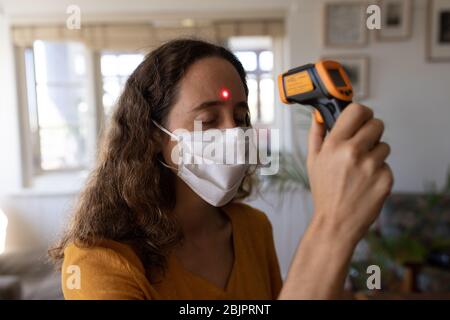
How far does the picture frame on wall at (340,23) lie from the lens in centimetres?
217

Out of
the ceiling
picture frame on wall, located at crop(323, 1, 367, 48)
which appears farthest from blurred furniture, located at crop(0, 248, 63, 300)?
picture frame on wall, located at crop(323, 1, 367, 48)

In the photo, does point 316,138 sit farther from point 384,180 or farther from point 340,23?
point 340,23

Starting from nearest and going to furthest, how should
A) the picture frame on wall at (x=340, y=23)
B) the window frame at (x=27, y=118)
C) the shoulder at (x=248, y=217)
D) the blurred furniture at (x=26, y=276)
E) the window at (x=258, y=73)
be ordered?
the shoulder at (x=248, y=217), the window at (x=258, y=73), the blurred furniture at (x=26, y=276), the picture frame on wall at (x=340, y=23), the window frame at (x=27, y=118)

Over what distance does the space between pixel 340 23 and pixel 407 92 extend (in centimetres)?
59

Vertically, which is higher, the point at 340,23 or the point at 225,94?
the point at 340,23

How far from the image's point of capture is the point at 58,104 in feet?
8.70

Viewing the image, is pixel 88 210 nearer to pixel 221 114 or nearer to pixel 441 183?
pixel 221 114

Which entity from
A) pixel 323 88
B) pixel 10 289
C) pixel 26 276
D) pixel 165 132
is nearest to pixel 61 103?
pixel 26 276

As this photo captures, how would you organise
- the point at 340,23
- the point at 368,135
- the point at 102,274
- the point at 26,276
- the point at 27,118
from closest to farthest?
the point at 368,135, the point at 102,274, the point at 26,276, the point at 340,23, the point at 27,118

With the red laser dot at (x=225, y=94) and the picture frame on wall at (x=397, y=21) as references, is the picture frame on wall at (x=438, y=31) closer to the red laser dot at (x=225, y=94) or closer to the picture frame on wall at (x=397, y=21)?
the picture frame on wall at (x=397, y=21)

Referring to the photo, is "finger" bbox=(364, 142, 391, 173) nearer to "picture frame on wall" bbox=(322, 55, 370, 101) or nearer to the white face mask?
the white face mask

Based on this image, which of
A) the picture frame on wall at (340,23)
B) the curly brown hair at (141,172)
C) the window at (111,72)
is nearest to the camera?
the curly brown hair at (141,172)

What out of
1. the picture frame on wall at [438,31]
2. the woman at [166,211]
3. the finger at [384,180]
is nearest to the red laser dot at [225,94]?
the woman at [166,211]

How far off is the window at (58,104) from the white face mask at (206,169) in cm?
205
